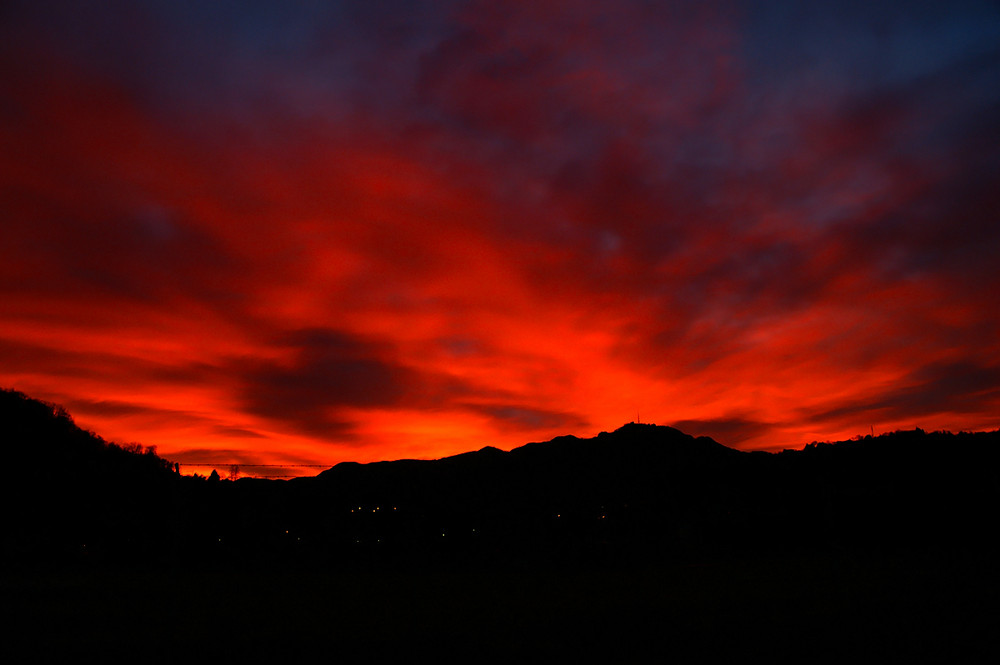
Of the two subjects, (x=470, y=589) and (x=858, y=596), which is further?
(x=470, y=589)

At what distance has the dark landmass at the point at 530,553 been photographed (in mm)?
15609

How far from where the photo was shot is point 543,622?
18.0 meters

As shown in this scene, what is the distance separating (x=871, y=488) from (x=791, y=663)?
182 feet

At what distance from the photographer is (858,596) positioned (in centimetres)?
2159

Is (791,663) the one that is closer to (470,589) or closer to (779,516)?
(470,589)

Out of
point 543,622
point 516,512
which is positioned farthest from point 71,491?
point 543,622

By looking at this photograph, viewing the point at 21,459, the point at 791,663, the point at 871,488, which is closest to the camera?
the point at 791,663

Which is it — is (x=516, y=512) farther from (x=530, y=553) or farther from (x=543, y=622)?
(x=543, y=622)

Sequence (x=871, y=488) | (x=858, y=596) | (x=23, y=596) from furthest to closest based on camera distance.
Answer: (x=871, y=488)
(x=23, y=596)
(x=858, y=596)

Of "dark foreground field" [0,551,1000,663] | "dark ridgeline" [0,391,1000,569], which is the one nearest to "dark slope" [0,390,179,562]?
"dark ridgeline" [0,391,1000,569]

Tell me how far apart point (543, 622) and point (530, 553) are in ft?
149

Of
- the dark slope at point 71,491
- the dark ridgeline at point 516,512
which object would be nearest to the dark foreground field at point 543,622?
the dark ridgeline at point 516,512

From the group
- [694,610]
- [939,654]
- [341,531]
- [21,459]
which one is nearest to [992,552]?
[694,610]

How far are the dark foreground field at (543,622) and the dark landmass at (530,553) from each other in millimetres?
123
